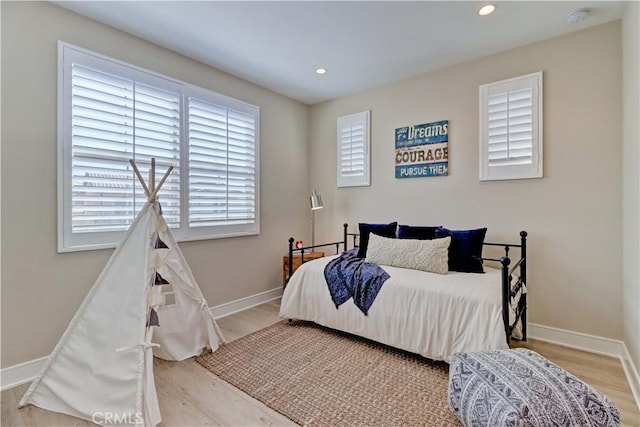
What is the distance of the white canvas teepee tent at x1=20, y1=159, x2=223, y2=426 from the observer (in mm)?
1676

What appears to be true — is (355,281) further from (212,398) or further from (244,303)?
(244,303)

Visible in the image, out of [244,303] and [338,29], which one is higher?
[338,29]

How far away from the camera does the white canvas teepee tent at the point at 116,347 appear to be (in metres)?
1.68

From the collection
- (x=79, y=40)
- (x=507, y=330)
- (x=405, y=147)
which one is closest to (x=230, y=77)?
(x=79, y=40)

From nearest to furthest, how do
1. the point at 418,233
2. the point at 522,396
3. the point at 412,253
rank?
the point at 522,396
the point at 412,253
the point at 418,233

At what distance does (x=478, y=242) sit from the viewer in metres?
2.75

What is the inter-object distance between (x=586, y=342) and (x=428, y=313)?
4.97 feet

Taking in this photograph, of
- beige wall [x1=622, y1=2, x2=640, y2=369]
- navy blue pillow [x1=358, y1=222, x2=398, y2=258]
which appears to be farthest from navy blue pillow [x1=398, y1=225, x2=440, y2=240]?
beige wall [x1=622, y1=2, x2=640, y2=369]

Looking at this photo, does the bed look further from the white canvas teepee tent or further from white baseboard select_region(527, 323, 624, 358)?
the white canvas teepee tent

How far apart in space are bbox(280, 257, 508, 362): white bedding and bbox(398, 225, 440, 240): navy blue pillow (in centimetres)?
50

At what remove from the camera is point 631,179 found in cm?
210

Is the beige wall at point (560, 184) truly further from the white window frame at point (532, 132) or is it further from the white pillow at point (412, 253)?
the white pillow at point (412, 253)

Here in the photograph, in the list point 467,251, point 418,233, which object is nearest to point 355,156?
point 418,233

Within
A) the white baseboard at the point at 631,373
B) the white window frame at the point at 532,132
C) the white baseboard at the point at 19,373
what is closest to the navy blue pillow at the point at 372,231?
the white window frame at the point at 532,132
